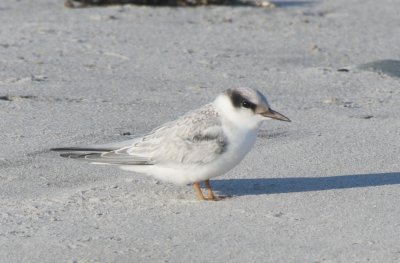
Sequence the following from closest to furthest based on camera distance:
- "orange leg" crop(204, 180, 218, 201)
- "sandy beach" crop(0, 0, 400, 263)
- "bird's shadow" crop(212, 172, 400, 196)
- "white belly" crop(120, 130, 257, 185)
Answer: "sandy beach" crop(0, 0, 400, 263)
"white belly" crop(120, 130, 257, 185)
"orange leg" crop(204, 180, 218, 201)
"bird's shadow" crop(212, 172, 400, 196)

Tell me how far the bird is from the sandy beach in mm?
152

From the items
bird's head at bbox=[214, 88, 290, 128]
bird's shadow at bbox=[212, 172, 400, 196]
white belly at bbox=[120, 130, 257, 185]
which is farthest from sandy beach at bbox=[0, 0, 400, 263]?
bird's head at bbox=[214, 88, 290, 128]

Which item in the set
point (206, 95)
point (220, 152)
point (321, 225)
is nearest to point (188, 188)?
point (220, 152)

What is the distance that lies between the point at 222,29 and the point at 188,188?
367cm

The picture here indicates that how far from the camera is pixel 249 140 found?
15.1 ft

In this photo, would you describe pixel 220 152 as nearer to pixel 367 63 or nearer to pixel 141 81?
pixel 141 81

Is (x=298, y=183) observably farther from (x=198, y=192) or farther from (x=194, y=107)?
(x=194, y=107)

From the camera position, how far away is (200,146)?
15.1 ft

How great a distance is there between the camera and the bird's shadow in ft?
15.8

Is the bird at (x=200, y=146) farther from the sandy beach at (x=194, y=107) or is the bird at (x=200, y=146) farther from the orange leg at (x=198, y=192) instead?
the sandy beach at (x=194, y=107)

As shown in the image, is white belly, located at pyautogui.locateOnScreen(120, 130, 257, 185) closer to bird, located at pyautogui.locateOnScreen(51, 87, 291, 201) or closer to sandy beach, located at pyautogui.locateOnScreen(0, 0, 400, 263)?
bird, located at pyautogui.locateOnScreen(51, 87, 291, 201)

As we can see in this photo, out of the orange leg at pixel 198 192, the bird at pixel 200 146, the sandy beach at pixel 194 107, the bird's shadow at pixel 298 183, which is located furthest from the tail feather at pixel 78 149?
the bird's shadow at pixel 298 183

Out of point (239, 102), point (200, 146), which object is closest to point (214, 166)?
point (200, 146)

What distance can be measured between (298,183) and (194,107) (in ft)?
5.04
